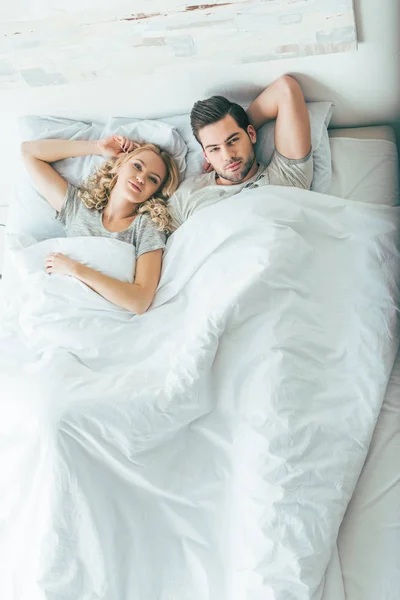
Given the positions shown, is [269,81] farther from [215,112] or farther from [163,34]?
[163,34]

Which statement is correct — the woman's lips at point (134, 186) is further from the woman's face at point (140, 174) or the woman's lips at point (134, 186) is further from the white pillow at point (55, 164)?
the white pillow at point (55, 164)

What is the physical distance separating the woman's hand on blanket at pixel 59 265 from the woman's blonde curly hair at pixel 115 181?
19 centimetres

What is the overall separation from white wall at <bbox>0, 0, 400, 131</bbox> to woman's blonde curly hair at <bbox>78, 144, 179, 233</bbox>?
14 cm

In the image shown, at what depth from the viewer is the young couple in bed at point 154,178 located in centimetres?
150

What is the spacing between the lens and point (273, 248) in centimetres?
136

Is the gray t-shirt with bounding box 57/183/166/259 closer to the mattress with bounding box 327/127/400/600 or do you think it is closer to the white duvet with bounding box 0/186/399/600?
the white duvet with bounding box 0/186/399/600

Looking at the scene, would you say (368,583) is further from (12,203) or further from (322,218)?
(12,203)

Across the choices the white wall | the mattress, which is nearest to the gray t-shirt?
the white wall

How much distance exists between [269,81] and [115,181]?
440 mm

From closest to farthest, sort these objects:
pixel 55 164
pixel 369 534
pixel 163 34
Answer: pixel 369 534, pixel 163 34, pixel 55 164

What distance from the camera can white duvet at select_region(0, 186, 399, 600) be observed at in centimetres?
113

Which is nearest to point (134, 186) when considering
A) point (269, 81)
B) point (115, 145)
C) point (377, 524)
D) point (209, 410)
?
point (115, 145)

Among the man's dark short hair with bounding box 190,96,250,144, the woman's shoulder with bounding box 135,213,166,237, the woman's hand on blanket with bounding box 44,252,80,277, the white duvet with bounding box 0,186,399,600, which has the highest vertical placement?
the man's dark short hair with bounding box 190,96,250,144

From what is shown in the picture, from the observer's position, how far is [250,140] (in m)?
1.56
